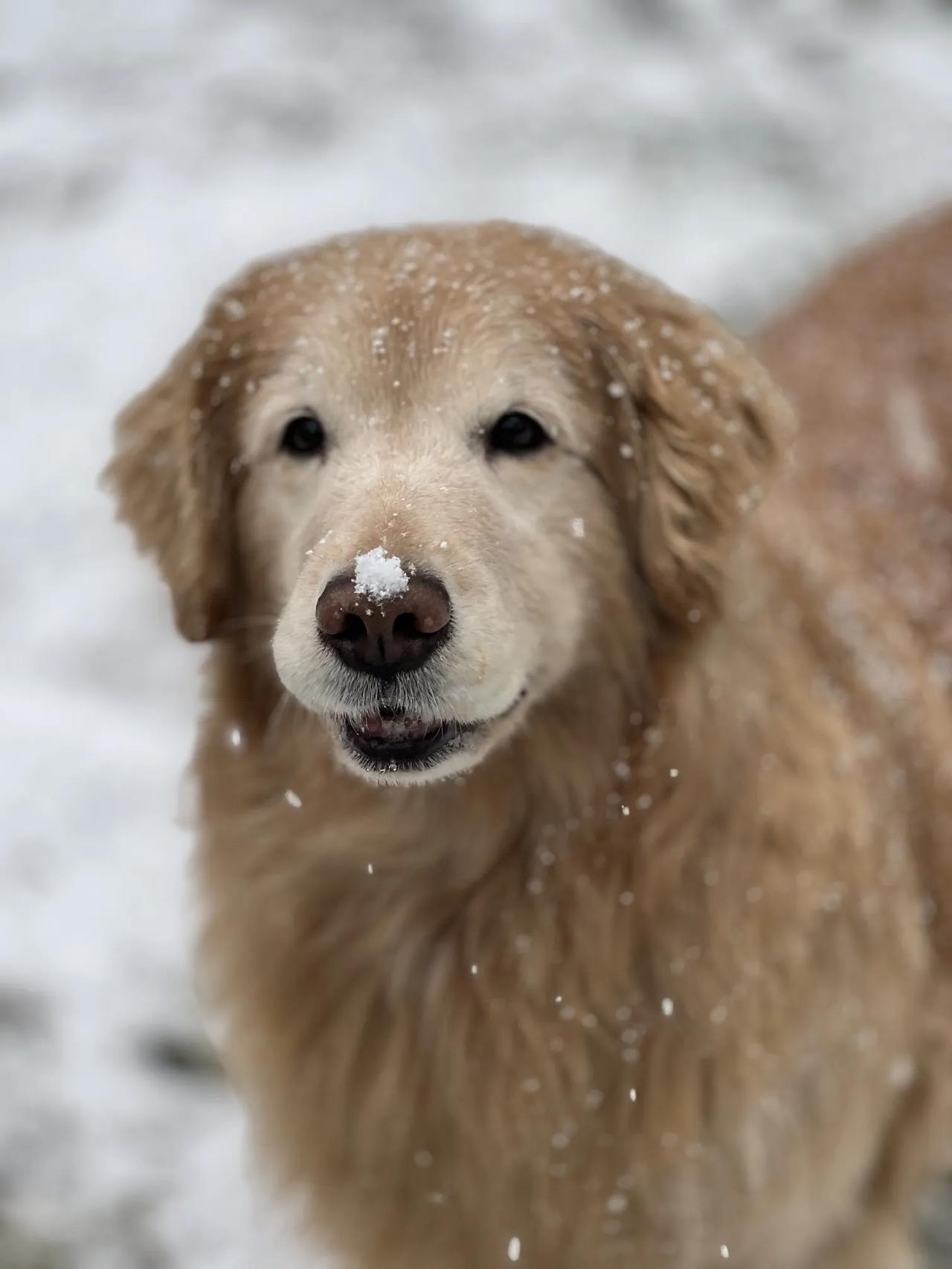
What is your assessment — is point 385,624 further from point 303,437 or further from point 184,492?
point 184,492

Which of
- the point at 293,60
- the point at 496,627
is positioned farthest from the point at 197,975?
the point at 293,60

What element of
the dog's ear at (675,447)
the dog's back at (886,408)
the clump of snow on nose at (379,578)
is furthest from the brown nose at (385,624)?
the dog's back at (886,408)

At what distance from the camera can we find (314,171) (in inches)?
258

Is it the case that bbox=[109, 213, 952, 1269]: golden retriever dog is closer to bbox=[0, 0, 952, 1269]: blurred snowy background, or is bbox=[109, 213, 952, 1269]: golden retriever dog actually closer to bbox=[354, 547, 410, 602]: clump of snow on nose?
bbox=[354, 547, 410, 602]: clump of snow on nose

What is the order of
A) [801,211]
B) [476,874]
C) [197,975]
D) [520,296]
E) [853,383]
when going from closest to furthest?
[520,296], [476,874], [197,975], [853,383], [801,211]

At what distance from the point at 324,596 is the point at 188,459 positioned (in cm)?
72

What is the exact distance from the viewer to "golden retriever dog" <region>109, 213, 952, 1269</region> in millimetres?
2301

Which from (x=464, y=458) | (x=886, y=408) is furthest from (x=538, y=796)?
(x=886, y=408)

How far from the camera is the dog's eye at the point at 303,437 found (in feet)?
7.72

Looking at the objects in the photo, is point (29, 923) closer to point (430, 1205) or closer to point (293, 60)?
point (430, 1205)

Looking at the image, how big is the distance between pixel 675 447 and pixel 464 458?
1.33ft

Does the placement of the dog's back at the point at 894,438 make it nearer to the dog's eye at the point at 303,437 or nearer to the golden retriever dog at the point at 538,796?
the golden retriever dog at the point at 538,796

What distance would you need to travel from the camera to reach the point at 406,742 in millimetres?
2113

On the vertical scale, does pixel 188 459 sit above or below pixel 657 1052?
above
